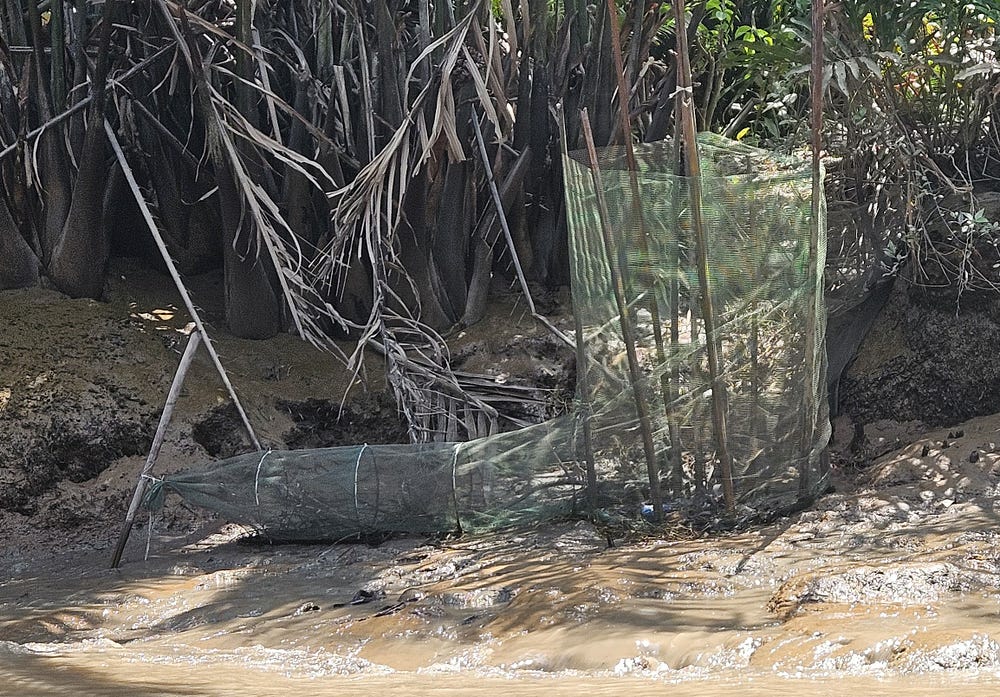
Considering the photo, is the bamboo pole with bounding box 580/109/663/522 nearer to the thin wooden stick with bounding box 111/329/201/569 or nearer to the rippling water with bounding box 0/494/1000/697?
the rippling water with bounding box 0/494/1000/697

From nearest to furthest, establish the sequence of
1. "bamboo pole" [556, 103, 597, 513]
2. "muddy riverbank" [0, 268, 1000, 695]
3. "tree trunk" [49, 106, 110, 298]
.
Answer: "muddy riverbank" [0, 268, 1000, 695]
"bamboo pole" [556, 103, 597, 513]
"tree trunk" [49, 106, 110, 298]

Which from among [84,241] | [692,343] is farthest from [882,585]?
[84,241]

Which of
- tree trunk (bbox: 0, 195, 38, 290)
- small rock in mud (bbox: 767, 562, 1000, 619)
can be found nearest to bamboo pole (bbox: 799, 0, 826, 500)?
Result: small rock in mud (bbox: 767, 562, 1000, 619)

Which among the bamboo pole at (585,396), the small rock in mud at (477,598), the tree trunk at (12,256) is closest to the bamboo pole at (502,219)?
the bamboo pole at (585,396)

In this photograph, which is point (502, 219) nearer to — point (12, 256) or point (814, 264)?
point (814, 264)

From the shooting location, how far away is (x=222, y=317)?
8.09 metres

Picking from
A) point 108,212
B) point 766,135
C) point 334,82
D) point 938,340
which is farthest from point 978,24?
point 108,212

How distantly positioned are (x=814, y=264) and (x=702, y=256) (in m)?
0.55

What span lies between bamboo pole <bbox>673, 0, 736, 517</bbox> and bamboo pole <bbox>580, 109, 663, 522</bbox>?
1.03 feet

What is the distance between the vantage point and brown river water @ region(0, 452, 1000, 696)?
3551 mm

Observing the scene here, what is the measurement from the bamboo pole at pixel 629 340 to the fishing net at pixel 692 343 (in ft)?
0.04

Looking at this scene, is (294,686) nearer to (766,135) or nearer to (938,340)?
(938,340)

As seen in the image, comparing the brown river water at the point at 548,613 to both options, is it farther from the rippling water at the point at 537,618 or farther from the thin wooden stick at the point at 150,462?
the thin wooden stick at the point at 150,462

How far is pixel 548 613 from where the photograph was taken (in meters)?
4.41
